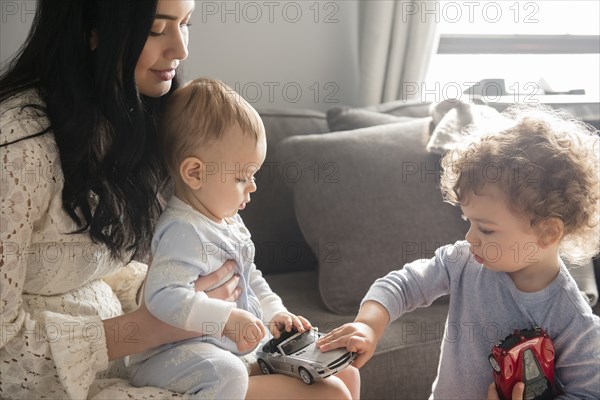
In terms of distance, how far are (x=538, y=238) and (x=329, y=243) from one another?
0.71 m

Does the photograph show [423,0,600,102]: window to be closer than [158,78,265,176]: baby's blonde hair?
No

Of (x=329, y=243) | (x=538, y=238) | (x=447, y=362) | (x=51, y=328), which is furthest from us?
(x=329, y=243)

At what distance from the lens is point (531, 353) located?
1.39 meters

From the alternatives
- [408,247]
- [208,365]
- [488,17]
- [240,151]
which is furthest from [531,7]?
[208,365]

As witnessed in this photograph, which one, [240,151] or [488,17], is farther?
[488,17]

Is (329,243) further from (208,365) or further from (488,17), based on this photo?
(488,17)

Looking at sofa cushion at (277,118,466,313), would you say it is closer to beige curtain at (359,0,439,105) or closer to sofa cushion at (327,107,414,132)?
sofa cushion at (327,107,414,132)

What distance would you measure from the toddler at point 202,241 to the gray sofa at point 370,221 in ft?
1.89

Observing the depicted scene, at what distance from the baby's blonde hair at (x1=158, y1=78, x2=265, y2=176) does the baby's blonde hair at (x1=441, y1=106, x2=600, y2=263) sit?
414 millimetres

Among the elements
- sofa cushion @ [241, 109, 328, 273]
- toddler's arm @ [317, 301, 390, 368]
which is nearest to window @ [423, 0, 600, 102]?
sofa cushion @ [241, 109, 328, 273]

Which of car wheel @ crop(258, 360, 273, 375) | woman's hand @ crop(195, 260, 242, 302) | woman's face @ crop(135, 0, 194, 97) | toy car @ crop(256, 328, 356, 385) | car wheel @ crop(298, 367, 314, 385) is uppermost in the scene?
woman's face @ crop(135, 0, 194, 97)

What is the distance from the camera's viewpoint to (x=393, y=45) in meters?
2.74

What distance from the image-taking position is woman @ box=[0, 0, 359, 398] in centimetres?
129

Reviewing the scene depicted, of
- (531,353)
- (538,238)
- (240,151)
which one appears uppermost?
(240,151)
